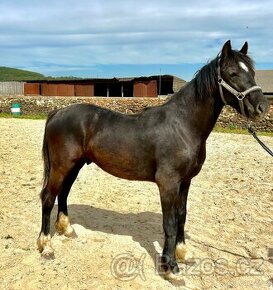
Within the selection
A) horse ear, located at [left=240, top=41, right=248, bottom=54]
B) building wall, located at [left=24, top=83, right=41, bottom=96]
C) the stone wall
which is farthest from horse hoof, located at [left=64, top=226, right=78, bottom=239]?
building wall, located at [left=24, top=83, right=41, bottom=96]

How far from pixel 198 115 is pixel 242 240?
257 cm

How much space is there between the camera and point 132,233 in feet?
20.2

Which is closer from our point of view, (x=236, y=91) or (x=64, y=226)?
(x=236, y=91)

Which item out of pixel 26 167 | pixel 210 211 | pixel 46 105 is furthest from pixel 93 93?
pixel 210 211

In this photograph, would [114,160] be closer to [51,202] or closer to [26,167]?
[51,202]

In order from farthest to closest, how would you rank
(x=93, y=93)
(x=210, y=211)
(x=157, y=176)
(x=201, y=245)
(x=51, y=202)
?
1. (x=93, y=93)
2. (x=210, y=211)
3. (x=201, y=245)
4. (x=51, y=202)
5. (x=157, y=176)

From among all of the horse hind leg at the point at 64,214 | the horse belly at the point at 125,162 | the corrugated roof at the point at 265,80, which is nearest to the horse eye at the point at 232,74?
the horse belly at the point at 125,162

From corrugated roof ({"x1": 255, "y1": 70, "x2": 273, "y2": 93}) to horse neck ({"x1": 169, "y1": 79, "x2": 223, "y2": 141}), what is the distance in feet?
138

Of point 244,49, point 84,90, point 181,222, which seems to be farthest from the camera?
point 84,90

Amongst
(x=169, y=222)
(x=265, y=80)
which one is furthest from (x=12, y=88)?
(x=169, y=222)

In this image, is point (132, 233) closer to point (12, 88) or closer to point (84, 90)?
point (84, 90)

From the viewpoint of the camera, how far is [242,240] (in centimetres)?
622

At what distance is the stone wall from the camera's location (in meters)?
21.0

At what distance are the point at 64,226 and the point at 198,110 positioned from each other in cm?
279
